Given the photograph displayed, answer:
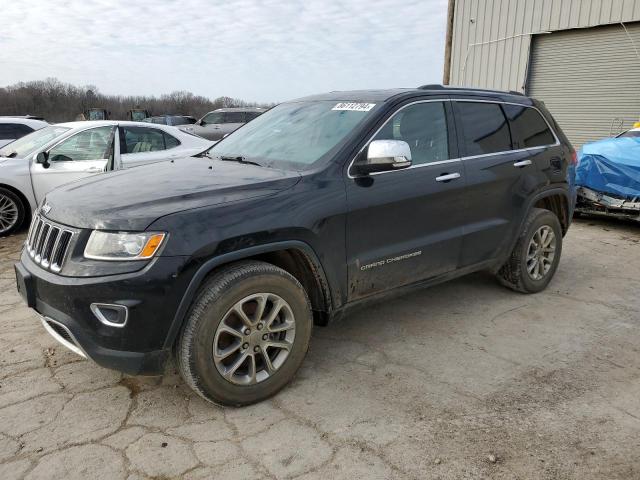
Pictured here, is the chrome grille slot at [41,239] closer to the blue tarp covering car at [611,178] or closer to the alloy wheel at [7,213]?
the alloy wheel at [7,213]

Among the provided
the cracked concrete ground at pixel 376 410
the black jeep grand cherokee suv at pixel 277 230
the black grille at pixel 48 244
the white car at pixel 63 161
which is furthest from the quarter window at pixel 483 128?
the white car at pixel 63 161

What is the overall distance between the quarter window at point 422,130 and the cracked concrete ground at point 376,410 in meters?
1.37

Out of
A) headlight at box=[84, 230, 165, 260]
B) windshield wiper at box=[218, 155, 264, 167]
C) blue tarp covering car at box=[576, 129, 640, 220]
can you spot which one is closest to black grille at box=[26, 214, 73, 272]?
headlight at box=[84, 230, 165, 260]

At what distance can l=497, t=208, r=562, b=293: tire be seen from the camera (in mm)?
4500

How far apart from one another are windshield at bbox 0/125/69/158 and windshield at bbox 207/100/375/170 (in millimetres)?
4294

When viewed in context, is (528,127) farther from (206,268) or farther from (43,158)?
(43,158)

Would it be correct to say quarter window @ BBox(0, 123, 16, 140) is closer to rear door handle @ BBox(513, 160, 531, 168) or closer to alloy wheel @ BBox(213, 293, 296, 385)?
alloy wheel @ BBox(213, 293, 296, 385)

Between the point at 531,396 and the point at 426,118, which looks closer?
the point at 531,396

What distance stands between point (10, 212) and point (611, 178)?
838 centimetres

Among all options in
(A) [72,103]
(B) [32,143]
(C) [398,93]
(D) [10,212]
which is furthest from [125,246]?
(A) [72,103]

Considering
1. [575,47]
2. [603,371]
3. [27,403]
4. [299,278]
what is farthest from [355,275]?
[575,47]

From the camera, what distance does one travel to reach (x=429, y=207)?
3613mm

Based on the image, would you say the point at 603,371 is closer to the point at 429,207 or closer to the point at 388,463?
the point at 429,207

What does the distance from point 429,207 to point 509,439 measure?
1.61 metres
